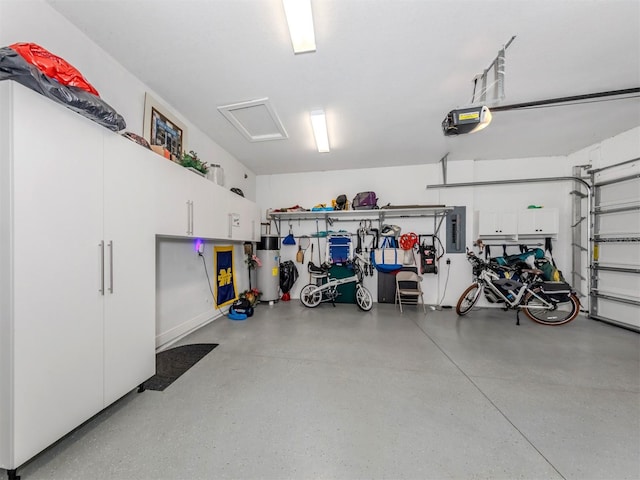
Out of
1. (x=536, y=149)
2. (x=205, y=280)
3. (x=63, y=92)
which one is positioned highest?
(x=536, y=149)

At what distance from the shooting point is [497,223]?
4141 mm

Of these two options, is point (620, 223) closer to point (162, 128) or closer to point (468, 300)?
point (468, 300)

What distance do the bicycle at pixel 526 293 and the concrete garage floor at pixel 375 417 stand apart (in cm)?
91

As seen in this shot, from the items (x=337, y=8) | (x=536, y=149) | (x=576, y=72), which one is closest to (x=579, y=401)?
(x=576, y=72)

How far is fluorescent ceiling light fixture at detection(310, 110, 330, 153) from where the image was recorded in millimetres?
2932

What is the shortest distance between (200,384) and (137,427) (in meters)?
0.49

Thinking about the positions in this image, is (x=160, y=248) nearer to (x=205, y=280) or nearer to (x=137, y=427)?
(x=205, y=280)

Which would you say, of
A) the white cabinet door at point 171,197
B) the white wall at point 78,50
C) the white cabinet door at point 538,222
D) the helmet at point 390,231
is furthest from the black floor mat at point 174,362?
the white cabinet door at point 538,222

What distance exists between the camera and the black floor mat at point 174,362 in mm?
1961

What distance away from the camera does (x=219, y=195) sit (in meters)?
3.15

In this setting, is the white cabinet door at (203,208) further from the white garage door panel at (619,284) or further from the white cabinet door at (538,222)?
the white garage door panel at (619,284)

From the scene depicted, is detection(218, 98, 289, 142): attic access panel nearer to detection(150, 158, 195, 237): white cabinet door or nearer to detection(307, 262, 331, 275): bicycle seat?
detection(150, 158, 195, 237): white cabinet door

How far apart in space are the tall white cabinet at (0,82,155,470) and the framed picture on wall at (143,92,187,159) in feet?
3.34

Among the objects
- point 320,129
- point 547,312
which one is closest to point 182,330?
point 320,129
